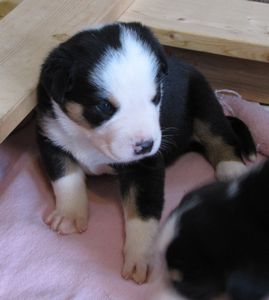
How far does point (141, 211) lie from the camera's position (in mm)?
2082

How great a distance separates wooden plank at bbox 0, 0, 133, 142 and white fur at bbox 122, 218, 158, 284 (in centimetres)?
55

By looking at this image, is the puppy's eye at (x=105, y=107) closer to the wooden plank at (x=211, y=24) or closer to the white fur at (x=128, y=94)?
the white fur at (x=128, y=94)

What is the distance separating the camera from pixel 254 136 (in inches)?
103

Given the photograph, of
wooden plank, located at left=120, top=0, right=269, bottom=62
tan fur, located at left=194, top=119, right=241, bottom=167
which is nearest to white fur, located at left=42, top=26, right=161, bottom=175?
tan fur, located at left=194, top=119, right=241, bottom=167

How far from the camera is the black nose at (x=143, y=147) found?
1.80m

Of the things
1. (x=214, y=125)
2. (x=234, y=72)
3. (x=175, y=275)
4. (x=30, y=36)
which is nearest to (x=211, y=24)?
(x=234, y=72)

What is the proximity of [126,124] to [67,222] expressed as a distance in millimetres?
551

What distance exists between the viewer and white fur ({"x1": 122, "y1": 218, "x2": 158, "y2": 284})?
199cm

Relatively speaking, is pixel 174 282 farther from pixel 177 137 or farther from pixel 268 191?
pixel 177 137

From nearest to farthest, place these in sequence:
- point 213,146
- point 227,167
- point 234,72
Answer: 1. point 227,167
2. point 213,146
3. point 234,72

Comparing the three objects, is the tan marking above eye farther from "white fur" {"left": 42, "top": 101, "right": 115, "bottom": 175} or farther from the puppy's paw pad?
the puppy's paw pad

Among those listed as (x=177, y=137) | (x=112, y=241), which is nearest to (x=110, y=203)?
(x=112, y=241)

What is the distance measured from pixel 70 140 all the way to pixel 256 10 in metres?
1.25

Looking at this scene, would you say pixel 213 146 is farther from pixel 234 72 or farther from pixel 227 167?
pixel 234 72
